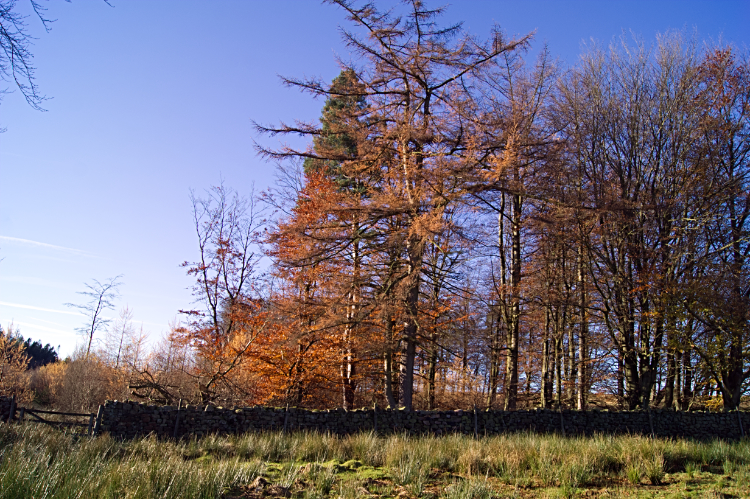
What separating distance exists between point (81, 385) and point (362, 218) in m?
23.0

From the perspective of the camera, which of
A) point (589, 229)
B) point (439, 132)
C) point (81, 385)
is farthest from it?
point (81, 385)

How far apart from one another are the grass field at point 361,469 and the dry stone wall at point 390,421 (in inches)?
76.4

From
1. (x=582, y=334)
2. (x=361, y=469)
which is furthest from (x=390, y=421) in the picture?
(x=582, y=334)

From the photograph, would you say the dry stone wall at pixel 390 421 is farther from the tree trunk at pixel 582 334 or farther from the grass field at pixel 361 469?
the tree trunk at pixel 582 334

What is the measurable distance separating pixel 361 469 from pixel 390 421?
5428mm

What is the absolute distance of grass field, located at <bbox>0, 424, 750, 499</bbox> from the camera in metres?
5.57

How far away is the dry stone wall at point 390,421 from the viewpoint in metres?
12.8

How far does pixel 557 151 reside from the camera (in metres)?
16.0

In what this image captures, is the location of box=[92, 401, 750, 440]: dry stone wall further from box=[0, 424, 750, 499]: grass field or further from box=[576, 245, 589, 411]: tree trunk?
box=[576, 245, 589, 411]: tree trunk

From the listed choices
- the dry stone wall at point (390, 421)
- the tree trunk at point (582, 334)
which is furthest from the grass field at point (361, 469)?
the tree trunk at point (582, 334)

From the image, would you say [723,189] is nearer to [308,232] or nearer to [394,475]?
[308,232]

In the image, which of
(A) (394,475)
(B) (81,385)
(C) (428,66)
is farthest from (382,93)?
(B) (81,385)

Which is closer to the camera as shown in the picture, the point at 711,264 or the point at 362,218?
the point at 362,218

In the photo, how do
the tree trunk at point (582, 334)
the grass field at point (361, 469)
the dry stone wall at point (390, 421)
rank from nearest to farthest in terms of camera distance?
the grass field at point (361, 469) < the dry stone wall at point (390, 421) < the tree trunk at point (582, 334)
